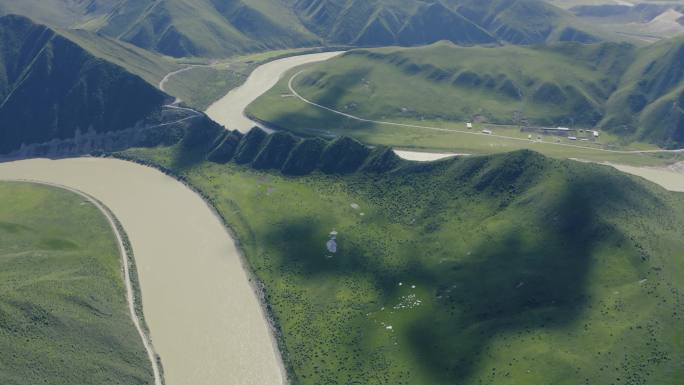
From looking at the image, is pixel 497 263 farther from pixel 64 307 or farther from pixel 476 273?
pixel 64 307

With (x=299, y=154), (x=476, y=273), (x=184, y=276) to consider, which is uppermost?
(x=476, y=273)

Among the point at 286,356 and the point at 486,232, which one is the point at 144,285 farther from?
the point at 486,232

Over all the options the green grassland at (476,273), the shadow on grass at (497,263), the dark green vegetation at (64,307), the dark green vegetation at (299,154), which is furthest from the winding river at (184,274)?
the dark green vegetation at (299,154)

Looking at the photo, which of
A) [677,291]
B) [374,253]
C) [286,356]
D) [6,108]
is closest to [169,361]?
[286,356]

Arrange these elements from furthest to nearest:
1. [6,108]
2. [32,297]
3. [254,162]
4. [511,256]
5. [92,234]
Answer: [6,108], [254,162], [92,234], [511,256], [32,297]

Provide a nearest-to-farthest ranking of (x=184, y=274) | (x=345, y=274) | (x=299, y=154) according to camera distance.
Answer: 1. (x=345, y=274)
2. (x=184, y=274)
3. (x=299, y=154)

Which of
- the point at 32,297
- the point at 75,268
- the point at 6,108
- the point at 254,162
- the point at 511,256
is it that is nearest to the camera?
the point at 32,297

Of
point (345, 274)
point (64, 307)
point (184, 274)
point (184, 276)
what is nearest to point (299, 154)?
point (184, 274)
